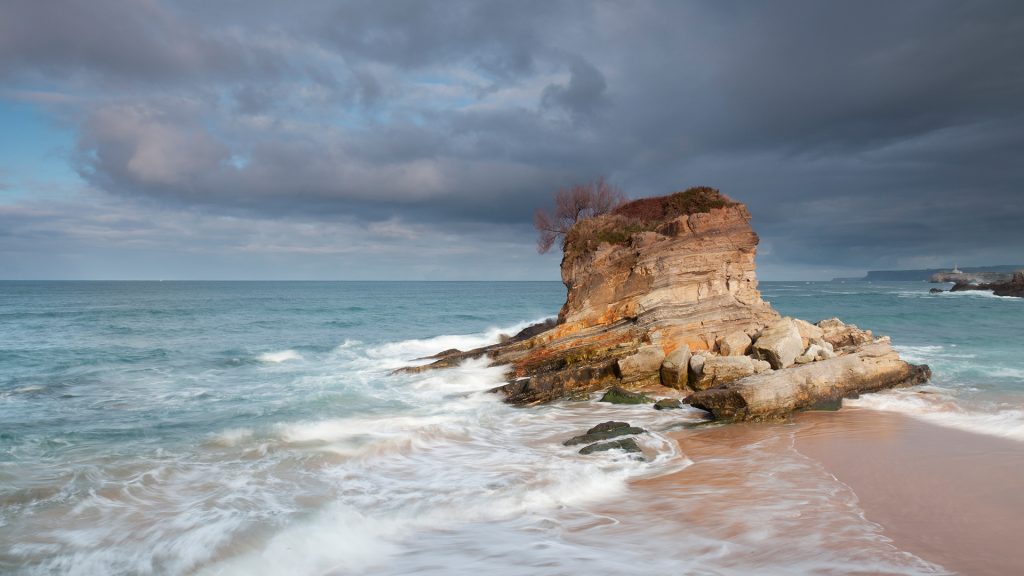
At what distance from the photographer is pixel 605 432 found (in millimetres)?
13094

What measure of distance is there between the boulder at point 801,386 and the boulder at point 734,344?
321 cm

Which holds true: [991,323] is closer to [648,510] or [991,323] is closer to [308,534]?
[648,510]

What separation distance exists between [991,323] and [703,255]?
1382 inches

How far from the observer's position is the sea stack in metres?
17.8

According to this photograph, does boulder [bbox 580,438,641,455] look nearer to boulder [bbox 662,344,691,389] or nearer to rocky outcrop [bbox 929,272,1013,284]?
boulder [bbox 662,344,691,389]

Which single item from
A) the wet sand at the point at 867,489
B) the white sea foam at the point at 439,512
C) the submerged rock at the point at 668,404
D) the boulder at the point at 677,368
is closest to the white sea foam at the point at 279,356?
the white sea foam at the point at 439,512

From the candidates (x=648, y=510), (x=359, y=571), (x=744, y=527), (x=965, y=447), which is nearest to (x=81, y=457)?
(x=359, y=571)

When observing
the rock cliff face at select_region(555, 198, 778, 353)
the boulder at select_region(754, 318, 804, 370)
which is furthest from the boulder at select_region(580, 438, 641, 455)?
the boulder at select_region(754, 318, 804, 370)

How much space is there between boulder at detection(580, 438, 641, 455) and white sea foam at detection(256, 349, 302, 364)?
22021mm

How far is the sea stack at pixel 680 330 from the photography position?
58.4 ft

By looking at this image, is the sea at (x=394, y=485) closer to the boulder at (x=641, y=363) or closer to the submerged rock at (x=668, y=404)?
the submerged rock at (x=668, y=404)

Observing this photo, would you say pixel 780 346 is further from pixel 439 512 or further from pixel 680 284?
pixel 439 512

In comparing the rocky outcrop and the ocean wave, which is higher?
the rocky outcrop

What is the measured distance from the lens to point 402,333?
4481 cm
